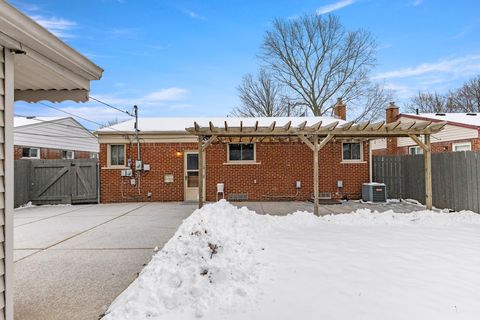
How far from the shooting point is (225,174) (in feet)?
39.0

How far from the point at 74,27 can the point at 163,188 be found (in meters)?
8.66

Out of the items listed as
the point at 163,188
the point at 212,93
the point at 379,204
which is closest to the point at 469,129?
the point at 379,204

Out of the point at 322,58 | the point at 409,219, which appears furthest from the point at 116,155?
the point at 322,58

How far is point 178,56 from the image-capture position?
57.8 ft

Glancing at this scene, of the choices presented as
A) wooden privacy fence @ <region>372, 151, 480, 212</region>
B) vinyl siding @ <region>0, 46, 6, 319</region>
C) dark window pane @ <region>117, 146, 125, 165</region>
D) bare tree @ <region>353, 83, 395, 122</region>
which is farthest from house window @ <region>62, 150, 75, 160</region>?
bare tree @ <region>353, 83, 395, 122</region>

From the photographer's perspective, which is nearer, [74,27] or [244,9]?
[74,27]

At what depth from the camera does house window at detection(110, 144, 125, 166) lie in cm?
1191

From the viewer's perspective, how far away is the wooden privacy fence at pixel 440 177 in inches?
317

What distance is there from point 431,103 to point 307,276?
35.0m

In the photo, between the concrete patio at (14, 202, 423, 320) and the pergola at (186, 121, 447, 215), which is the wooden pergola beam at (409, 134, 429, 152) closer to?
the pergola at (186, 121, 447, 215)

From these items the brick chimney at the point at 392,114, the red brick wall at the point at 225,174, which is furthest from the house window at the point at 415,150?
the red brick wall at the point at 225,174

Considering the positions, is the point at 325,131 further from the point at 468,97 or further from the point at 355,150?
the point at 468,97

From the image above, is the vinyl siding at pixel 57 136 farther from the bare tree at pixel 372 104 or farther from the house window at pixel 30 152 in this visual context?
the bare tree at pixel 372 104

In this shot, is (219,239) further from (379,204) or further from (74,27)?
(74,27)
